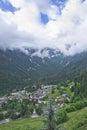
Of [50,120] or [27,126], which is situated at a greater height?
[27,126]

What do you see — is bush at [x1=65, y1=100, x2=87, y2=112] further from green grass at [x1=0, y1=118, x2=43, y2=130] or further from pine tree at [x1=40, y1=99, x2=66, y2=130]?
pine tree at [x1=40, y1=99, x2=66, y2=130]

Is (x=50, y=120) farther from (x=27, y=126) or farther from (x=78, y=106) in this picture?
(x=78, y=106)

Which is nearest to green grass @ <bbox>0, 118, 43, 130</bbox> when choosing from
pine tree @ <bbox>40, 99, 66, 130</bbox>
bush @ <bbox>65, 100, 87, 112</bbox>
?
bush @ <bbox>65, 100, 87, 112</bbox>

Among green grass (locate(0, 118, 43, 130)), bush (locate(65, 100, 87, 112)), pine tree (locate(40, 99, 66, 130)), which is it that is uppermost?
bush (locate(65, 100, 87, 112))

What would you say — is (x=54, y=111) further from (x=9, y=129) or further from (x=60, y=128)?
(x=9, y=129)

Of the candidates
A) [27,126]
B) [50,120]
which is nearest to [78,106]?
[27,126]

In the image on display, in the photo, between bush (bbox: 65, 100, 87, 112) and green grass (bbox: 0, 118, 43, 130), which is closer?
green grass (bbox: 0, 118, 43, 130)

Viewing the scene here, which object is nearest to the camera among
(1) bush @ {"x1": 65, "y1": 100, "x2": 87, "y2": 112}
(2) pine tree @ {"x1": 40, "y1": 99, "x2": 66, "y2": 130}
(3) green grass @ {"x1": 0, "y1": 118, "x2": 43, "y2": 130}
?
(2) pine tree @ {"x1": 40, "y1": 99, "x2": 66, "y2": 130}

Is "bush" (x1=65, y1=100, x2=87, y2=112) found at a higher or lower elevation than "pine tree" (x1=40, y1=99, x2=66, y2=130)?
higher

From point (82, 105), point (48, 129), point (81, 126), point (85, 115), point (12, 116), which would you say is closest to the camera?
point (48, 129)

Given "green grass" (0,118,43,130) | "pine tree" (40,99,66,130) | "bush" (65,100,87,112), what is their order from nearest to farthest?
"pine tree" (40,99,66,130), "green grass" (0,118,43,130), "bush" (65,100,87,112)

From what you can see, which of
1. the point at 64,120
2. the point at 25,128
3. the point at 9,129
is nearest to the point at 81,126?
the point at 64,120
